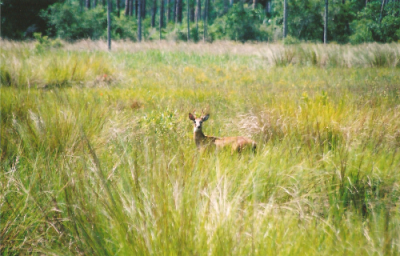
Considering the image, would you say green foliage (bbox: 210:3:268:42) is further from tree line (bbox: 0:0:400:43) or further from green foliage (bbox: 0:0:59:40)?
green foliage (bbox: 0:0:59:40)

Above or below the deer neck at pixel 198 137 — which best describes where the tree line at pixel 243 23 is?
above

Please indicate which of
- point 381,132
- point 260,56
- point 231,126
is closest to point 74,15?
point 260,56

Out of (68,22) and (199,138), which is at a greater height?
(68,22)

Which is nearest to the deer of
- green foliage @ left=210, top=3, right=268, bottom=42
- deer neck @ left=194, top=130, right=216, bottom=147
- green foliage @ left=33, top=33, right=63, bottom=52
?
deer neck @ left=194, top=130, right=216, bottom=147

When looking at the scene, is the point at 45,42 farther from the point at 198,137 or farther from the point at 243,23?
the point at 243,23

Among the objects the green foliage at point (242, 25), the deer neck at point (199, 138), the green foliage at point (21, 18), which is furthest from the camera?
the green foliage at point (242, 25)

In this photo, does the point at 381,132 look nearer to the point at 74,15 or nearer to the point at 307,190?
the point at 307,190

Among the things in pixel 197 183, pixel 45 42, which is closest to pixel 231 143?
pixel 197 183

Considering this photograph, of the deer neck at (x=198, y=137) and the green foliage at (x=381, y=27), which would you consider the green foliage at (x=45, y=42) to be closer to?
the deer neck at (x=198, y=137)

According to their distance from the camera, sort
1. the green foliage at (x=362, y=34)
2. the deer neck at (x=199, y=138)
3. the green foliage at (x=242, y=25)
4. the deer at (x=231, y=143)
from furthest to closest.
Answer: the green foliage at (x=242, y=25) → the green foliage at (x=362, y=34) → the deer neck at (x=199, y=138) → the deer at (x=231, y=143)

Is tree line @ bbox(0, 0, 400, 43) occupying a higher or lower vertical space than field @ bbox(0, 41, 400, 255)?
higher

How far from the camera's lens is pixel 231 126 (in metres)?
4.78

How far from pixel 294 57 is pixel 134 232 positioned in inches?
455

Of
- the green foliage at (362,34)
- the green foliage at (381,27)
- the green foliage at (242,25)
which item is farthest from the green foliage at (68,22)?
the green foliage at (381,27)
